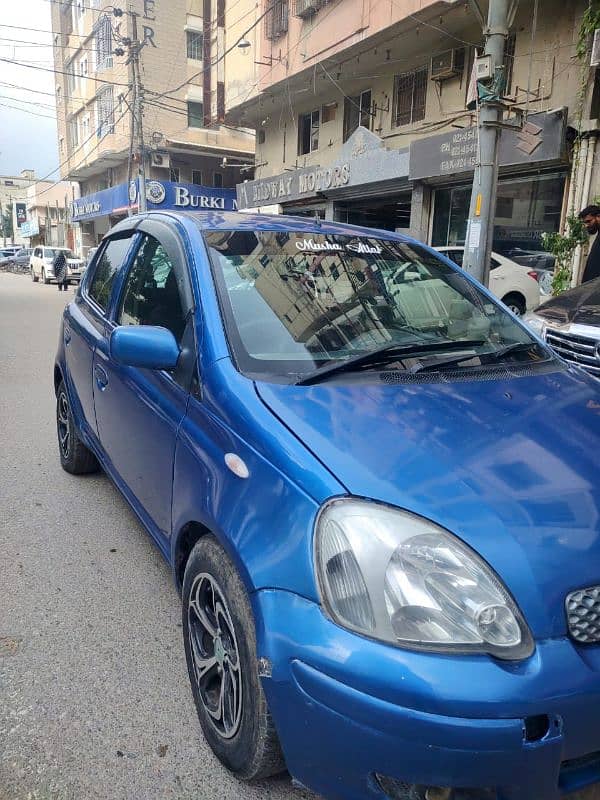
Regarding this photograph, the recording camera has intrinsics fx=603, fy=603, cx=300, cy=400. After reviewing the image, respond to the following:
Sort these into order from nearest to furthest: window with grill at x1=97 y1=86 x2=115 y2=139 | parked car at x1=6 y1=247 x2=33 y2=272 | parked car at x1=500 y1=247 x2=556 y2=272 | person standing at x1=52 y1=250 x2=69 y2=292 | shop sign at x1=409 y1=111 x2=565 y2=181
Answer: shop sign at x1=409 y1=111 x2=565 y2=181 < parked car at x1=500 y1=247 x2=556 y2=272 < person standing at x1=52 y1=250 x2=69 y2=292 < window with grill at x1=97 y1=86 x2=115 y2=139 < parked car at x1=6 y1=247 x2=33 y2=272

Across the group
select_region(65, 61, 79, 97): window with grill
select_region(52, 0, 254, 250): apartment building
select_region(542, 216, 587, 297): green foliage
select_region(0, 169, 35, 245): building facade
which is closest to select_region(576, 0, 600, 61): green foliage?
select_region(542, 216, 587, 297): green foliage

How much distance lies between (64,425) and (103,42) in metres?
32.9

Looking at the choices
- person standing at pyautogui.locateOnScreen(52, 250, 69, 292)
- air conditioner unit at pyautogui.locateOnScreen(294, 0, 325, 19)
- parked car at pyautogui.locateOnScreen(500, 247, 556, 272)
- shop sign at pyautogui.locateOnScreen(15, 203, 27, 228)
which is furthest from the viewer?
shop sign at pyautogui.locateOnScreen(15, 203, 27, 228)

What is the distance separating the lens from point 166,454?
7.54 feet

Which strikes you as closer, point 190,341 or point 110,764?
point 110,764

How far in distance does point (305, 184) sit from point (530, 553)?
17464 millimetres

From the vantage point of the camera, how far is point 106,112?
3170cm

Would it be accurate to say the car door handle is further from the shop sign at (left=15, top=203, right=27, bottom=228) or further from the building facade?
the building facade

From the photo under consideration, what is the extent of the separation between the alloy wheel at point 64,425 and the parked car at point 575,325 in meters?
3.39

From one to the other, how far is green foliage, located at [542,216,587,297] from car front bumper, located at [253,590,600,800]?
31.9ft

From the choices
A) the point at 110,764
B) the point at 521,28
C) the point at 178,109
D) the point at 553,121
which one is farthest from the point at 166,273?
the point at 178,109

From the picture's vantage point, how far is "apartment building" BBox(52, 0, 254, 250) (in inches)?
1087

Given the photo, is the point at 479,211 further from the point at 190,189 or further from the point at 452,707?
the point at 190,189

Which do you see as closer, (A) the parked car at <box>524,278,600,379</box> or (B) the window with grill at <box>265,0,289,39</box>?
(A) the parked car at <box>524,278,600,379</box>
